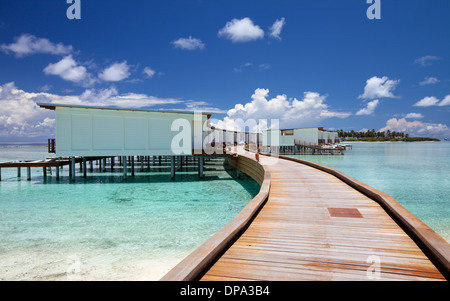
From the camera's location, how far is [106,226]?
1016cm

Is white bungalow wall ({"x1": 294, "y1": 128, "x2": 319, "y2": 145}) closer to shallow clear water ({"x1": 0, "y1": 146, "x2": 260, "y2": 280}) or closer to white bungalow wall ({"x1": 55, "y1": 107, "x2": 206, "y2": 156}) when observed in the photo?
white bungalow wall ({"x1": 55, "y1": 107, "x2": 206, "y2": 156})

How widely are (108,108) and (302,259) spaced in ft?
65.5

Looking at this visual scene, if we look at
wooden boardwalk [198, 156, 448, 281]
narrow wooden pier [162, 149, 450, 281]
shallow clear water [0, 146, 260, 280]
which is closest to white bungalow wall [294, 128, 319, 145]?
shallow clear water [0, 146, 260, 280]

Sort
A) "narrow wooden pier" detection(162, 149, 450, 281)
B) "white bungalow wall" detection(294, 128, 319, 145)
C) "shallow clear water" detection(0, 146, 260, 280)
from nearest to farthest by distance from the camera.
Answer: "narrow wooden pier" detection(162, 149, 450, 281)
"shallow clear water" detection(0, 146, 260, 280)
"white bungalow wall" detection(294, 128, 319, 145)

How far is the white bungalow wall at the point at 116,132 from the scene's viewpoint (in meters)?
20.1

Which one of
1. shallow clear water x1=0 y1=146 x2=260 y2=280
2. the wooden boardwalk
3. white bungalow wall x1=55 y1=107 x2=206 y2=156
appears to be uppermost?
white bungalow wall x1=55 y1=107 x2=206 y2=156

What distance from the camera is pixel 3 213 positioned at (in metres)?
12.3

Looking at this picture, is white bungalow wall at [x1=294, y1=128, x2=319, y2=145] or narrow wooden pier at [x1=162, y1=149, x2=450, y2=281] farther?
white bungalow wall at [x1=294, y1=128, x2=319, y2=145]

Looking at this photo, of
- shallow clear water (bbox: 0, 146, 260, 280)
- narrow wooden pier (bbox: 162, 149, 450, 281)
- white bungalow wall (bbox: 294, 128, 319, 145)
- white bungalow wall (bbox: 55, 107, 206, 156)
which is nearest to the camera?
narrow wooden pier (bbox: 162, 149, 450, 281)

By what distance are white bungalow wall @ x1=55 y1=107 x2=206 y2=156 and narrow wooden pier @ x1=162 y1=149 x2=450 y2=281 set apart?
16.1 m

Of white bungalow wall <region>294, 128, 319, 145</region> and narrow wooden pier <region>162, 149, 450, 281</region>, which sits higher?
white bungalow wall <region>294, 128, 319, 145</region>

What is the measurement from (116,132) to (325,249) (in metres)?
20.0

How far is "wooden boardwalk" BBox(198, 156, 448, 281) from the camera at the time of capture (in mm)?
3447
